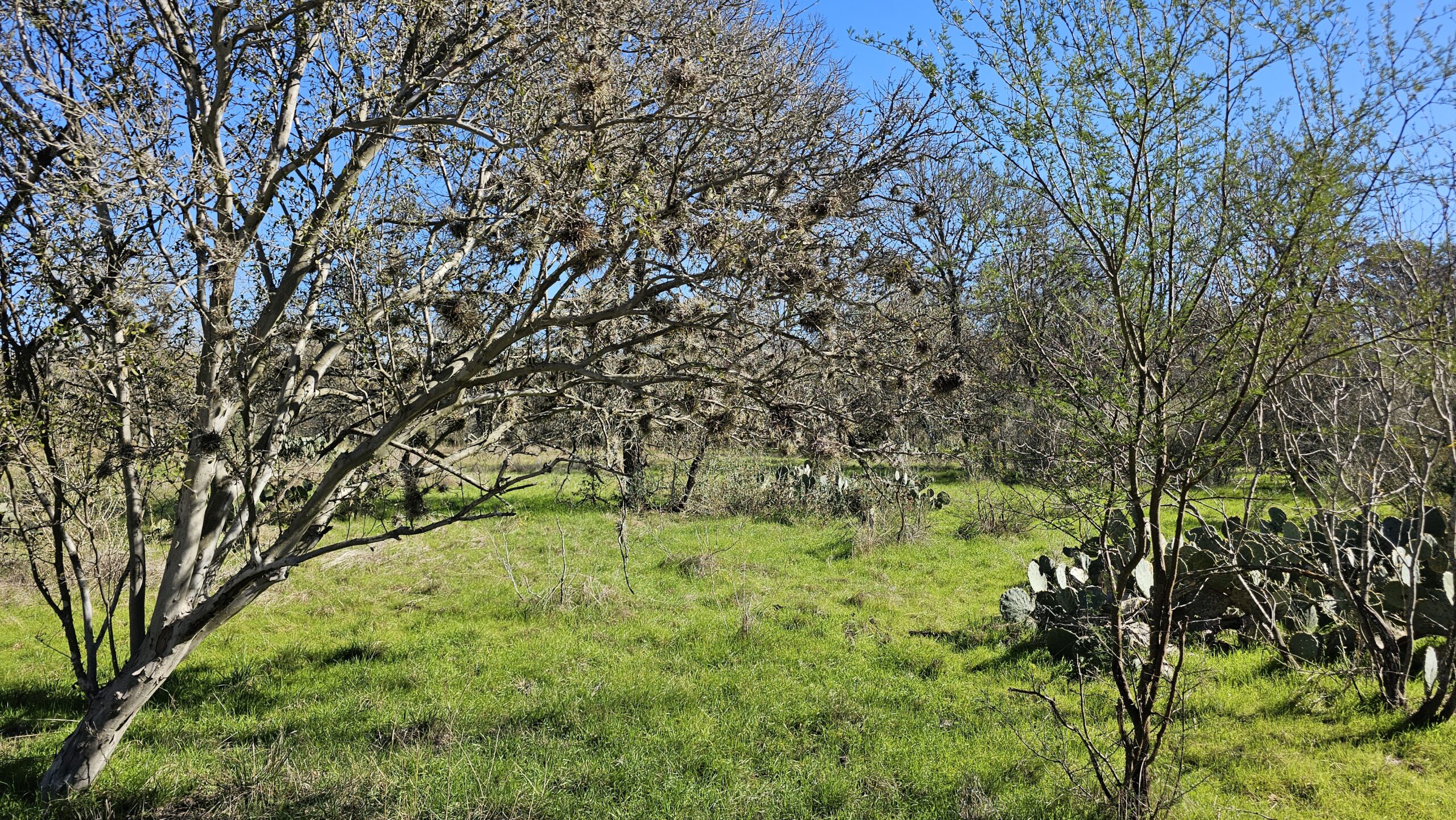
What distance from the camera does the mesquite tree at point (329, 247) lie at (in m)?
3.44

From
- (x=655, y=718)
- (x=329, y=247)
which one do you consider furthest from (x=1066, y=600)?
(x=329, y=247)

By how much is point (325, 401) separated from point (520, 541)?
A: 4.95 m

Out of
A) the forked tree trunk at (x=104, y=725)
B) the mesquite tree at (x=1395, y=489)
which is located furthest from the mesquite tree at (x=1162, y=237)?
the forked tree trunk at (x=104, y=725)

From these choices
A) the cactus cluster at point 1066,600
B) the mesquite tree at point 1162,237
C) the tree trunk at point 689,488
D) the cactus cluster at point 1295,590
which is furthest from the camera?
the tree trunk at point 689,488

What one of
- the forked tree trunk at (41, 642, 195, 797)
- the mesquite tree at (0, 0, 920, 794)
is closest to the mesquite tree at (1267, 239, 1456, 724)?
the mesquite tree at (0, 0, 920, 794)

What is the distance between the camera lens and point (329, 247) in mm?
3645

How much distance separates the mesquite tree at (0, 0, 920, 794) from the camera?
344cm

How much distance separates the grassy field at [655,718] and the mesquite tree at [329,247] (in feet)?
3.28

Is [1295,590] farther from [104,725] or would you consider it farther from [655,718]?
[104,725]

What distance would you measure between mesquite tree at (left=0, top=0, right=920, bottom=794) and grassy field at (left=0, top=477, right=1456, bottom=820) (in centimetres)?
100

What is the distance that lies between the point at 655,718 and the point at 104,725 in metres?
2.96

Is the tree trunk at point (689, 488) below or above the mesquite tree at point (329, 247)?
below

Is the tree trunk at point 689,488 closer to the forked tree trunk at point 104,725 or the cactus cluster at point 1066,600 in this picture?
the cactus cluster at point 1066,600

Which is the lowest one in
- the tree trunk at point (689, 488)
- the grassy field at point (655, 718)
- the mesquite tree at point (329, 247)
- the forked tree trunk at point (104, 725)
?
the grassy field at point (655, 718)
